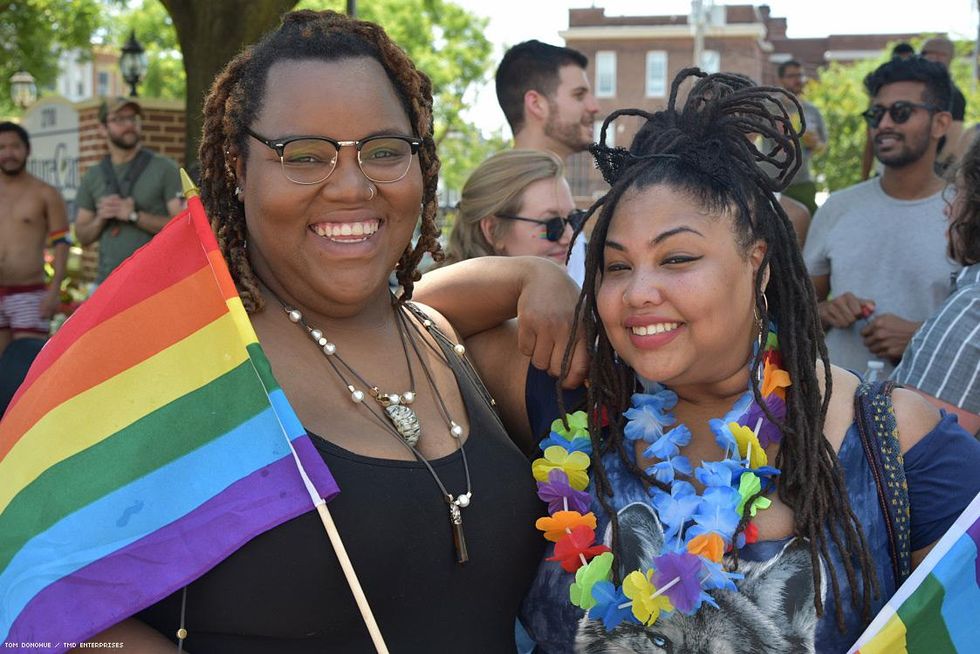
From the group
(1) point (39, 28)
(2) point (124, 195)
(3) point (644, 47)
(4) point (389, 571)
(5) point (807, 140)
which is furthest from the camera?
(3) point (644, 47)

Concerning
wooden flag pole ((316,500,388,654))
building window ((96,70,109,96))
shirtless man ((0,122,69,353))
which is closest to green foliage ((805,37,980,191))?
shirtless man ((0,122,69,353))

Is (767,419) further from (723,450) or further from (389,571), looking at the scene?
(389,571)

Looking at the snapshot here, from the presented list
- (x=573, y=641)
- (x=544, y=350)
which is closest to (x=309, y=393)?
(x=544, y=350)

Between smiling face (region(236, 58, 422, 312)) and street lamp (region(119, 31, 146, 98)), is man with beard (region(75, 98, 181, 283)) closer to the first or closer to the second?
street lamp (region(119, 31, 146, 98))

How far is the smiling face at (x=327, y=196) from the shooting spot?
7.29 ft

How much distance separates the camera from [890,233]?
200 inches

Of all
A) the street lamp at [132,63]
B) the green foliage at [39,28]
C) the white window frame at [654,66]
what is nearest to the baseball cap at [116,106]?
the street lamp at [132,63]

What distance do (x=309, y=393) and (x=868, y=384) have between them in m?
1.17

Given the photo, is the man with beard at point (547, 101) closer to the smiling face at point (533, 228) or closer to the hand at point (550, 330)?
the smiling face at point (533, 228)

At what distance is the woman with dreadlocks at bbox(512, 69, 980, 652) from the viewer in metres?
2.22

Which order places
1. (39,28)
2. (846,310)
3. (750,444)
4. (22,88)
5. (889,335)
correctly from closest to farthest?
1. (750,444)
2. (889,335)
3. (846,310)
4. (22,88)
5. (39,28)

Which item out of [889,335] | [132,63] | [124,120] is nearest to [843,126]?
[132,63]

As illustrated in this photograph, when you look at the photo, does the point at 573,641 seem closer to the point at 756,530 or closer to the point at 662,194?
the point at 756,530

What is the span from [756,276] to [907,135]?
321 centimetres
